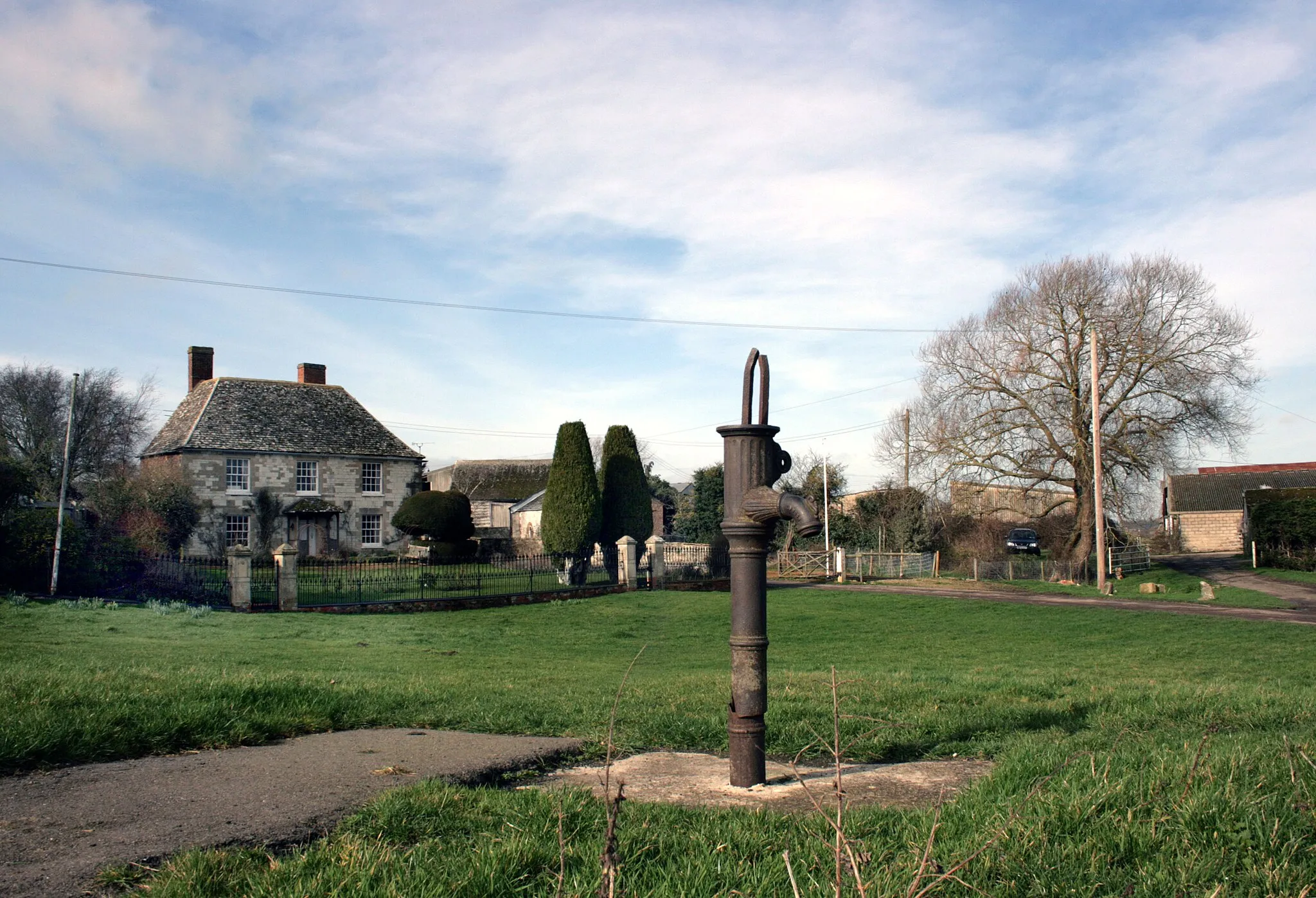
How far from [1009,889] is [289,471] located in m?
42.6

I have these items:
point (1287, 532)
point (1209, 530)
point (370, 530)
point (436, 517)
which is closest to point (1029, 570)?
point (1287, 532)

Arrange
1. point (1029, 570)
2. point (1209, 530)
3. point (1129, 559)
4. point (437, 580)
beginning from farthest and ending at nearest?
point (1209, 530) → point (1129, 559) → point (1029, 570) → point (437, 580)

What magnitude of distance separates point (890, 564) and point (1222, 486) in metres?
40.0

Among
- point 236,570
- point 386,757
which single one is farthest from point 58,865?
point 236,570

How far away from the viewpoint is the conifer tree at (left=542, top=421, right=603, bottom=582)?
1216 inches

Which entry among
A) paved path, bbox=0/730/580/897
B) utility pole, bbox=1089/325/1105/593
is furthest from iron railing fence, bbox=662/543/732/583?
paved path, bbox=0/730/580/897

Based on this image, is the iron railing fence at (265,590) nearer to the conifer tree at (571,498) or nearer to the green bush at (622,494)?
the conifer tree at (571,498)

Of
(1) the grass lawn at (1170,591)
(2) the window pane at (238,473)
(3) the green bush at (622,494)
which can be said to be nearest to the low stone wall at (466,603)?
(3) the green bush at (622,494)

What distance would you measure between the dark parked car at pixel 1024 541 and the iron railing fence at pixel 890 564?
8.87 metres

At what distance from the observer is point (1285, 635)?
1827 cm

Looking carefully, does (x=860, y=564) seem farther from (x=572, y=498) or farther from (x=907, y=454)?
(x=572, y=498)

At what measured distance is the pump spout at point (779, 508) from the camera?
488 cm

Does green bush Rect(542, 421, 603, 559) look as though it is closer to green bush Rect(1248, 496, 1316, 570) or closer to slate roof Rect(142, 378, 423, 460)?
slate roof Rect(142, 378, 423, 460)

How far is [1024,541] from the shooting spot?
1909 inches
